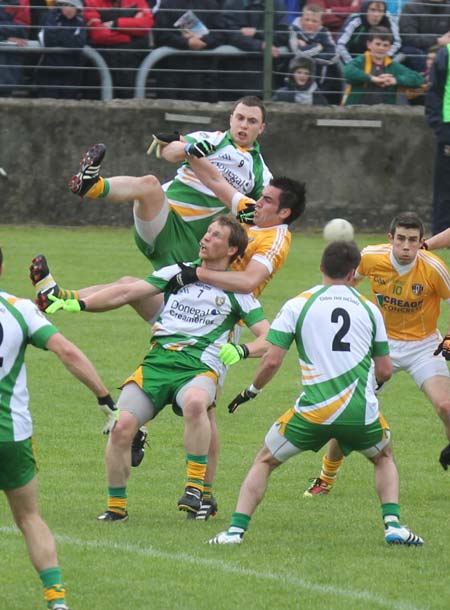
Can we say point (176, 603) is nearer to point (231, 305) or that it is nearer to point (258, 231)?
point (231, 305)

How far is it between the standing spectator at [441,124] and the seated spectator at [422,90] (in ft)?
7.46

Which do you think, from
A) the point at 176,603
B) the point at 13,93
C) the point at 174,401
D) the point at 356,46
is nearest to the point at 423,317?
the point at 174,401

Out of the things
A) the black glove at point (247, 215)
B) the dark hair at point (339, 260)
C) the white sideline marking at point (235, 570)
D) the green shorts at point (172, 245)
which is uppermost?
the dark hair at point (339, 260)

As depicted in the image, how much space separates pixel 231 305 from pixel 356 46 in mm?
11471

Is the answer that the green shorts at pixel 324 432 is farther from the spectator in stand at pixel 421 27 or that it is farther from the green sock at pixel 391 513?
the spectator in stand at pixel 421 27

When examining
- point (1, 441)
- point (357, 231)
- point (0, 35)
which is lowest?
point (357, 231)

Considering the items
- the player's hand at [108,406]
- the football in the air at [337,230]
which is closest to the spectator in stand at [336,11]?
the football in the air at [337,230]

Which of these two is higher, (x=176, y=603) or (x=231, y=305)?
(x=231, y=305)

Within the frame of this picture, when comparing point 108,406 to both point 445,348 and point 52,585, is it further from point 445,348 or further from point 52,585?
point 445,348

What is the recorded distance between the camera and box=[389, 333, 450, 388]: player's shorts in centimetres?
990

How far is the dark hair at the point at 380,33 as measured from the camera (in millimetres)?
19375

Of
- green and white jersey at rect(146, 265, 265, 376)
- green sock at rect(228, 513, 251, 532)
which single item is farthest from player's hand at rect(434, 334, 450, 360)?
green sock at rect(228, 513, 251, 532)

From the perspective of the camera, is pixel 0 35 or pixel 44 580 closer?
pixel 44 580

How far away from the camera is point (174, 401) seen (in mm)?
8898
